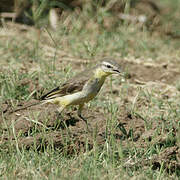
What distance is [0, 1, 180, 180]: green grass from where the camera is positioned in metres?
5.54

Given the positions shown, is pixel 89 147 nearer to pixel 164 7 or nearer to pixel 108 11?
pixel 108 11

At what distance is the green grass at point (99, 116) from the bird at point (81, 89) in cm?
32

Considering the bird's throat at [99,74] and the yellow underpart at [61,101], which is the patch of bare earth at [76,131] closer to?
the yellow underpart at [61,101]

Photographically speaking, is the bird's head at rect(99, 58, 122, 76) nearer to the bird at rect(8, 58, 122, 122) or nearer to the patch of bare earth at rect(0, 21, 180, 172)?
the bird at rect(8, 58, 122, 122)

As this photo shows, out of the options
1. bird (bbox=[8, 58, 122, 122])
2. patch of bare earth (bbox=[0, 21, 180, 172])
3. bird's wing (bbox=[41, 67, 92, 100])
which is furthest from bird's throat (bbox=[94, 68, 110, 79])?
patch of bare earth (bbox=[0, 21, 180, 172])

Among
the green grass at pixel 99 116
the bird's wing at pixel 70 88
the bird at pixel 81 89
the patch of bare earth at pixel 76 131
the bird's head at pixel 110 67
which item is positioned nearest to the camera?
the green grass at pixel 99 116

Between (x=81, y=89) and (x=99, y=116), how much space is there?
51 centimetres

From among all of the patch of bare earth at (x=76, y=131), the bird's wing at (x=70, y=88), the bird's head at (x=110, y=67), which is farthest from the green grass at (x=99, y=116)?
the bird's wing at (x=70, y=88)

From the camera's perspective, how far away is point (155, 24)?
39.3ft

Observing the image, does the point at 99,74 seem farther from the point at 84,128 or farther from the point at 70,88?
the point at 84,128

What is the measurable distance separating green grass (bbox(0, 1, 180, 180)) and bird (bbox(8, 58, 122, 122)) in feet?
1.05

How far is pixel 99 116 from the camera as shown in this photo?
23.5 ft

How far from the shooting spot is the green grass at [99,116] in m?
5.54

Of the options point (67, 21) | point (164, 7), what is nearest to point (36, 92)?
point (67, 21)
